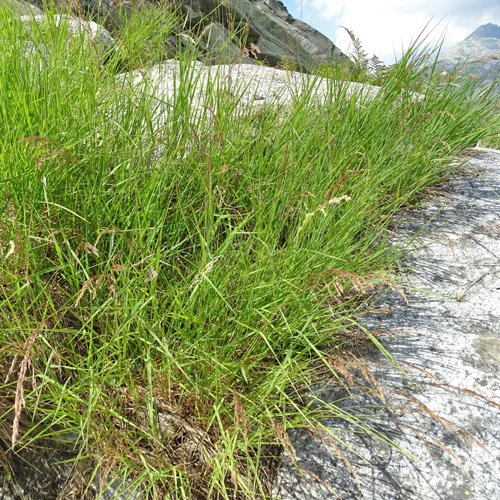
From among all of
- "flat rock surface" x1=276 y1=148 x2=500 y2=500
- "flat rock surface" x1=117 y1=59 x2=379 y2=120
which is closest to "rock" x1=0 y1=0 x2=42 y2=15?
"flat rock surface" x1=117 y1=59 x2=379 y2=120

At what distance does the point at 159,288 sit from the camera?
1.57 metres

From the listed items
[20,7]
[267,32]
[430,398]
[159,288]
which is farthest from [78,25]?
[267,32]

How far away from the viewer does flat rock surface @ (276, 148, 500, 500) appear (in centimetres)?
135

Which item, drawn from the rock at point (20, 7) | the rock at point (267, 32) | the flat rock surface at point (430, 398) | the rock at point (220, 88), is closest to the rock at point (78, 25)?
the rock at point (20, 7)

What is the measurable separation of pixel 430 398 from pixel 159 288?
40.1 inches

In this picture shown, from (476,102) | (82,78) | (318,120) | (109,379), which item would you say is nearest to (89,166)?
(82,78)

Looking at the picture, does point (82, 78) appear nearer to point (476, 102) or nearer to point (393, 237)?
point (393, 237)

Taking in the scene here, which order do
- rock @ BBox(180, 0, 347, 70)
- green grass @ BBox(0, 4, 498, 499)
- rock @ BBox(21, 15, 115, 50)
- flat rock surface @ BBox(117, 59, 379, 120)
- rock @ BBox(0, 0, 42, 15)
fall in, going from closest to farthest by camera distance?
1. green grass @ BBox(0, 4, 498, 499)
2. flat rock surface @ BBox(117, 59, 379, 120)
3. rock @ BBox(21, 15, 115, 50)
4. rock @ BBox(0, 0, 42, 15)
5. rock @ BBox(180, 0, 347, 70)

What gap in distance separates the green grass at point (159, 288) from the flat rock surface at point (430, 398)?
0.10 meters

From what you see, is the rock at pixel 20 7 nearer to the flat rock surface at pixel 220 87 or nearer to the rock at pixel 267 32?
the flat rock surface at pixel 220 87

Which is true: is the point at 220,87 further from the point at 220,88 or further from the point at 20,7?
the point at 20,7

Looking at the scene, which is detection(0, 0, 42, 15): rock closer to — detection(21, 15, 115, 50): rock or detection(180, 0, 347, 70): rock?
detection(21, 15, 115, 50): rock

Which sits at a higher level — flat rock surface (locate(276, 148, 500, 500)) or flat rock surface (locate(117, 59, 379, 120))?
flat rock surface (locate(117, 59, 379, 120))

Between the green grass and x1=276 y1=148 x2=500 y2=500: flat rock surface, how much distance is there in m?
0.10
